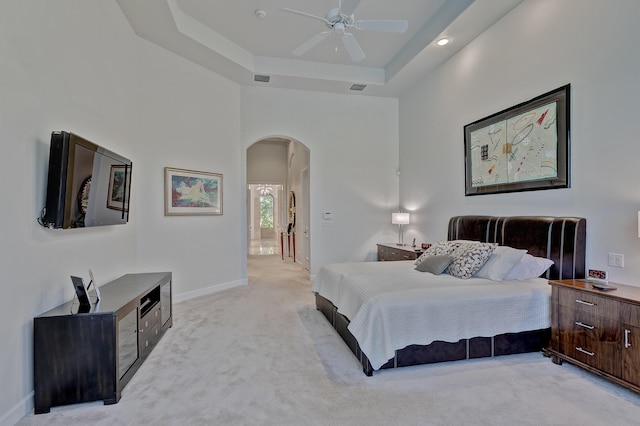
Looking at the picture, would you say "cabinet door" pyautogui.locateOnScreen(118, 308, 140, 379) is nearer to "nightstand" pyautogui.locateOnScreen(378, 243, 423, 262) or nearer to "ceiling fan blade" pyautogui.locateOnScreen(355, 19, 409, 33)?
"ceiling fan blade" pyautogui.locateOnScreen(355, 19, 409, 33)

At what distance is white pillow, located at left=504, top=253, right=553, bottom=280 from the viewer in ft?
10.1

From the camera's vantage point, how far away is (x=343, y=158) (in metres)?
6.10

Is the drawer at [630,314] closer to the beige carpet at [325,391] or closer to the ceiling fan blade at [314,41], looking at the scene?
the beige carpet at [325,391]

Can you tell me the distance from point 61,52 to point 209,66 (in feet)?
8.37

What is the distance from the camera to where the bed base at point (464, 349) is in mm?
2627

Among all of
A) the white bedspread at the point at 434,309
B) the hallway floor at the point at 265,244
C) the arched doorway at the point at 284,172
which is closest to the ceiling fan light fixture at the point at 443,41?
the white bedspread at the point at 434,309

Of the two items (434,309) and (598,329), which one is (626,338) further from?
(434,309)

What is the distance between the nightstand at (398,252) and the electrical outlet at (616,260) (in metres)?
2.21

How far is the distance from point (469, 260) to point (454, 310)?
Answer: 2.50ft

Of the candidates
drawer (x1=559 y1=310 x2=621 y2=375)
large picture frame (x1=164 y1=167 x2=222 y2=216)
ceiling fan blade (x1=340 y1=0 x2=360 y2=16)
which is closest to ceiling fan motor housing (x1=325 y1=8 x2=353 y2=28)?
ceiling fan blade (x1=340 y1=0 x2=360 y2=16)

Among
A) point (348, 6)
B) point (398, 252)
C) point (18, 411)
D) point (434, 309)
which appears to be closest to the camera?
point (18, 411)

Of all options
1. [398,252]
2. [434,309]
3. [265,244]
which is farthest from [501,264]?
[265,244]

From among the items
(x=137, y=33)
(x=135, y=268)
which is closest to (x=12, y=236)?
(x=135, y=268)

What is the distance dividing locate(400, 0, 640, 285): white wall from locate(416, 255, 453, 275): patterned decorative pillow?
3.35 feet
